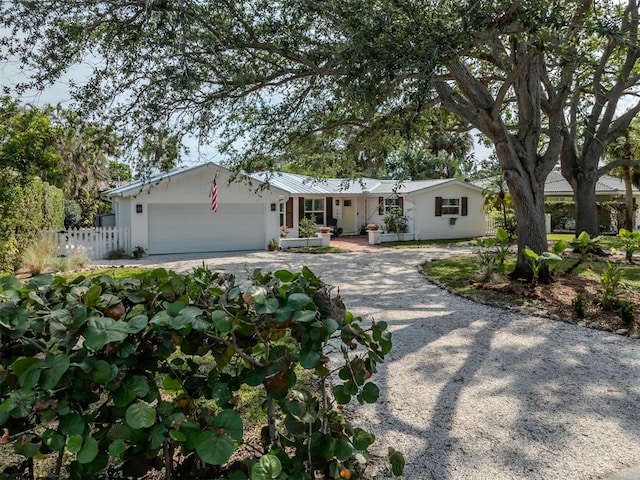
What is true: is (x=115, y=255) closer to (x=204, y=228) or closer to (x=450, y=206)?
(x=204, y=228)

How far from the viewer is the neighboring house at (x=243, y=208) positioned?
16741 millimetres

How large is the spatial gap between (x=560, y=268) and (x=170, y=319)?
12490 millimetres

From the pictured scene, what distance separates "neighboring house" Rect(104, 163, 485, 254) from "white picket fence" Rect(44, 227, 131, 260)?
454 mm

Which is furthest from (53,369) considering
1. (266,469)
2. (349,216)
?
(349,216)

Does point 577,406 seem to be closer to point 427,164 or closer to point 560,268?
point 560,268

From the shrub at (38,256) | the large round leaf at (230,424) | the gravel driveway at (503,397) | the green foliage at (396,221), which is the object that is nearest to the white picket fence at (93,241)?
the shrub at (38,256)

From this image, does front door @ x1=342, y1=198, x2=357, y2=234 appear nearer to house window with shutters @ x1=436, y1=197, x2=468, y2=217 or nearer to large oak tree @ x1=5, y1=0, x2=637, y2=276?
house window with shutters @ x1=436, y1=197, x2=468, y2=217

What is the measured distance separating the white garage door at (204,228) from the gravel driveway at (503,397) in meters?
11.5

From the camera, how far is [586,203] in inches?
591

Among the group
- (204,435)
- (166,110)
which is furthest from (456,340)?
(166,110)

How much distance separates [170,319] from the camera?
1.80m

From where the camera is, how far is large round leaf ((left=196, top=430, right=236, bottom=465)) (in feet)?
5.52

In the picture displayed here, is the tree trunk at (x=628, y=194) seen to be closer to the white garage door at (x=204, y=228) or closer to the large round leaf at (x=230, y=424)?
the white garage door at (x=204, y=228)

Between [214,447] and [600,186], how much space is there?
102ft
